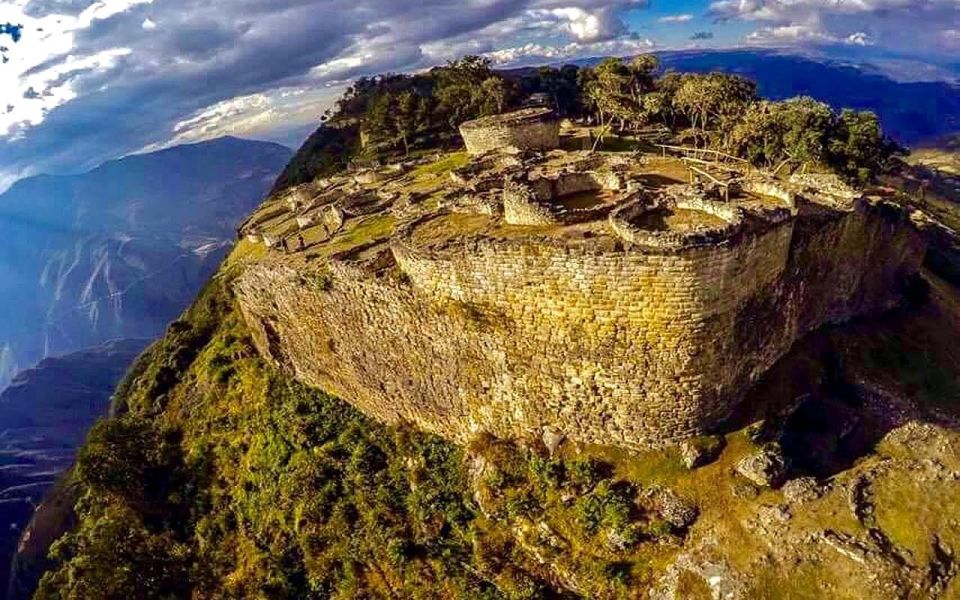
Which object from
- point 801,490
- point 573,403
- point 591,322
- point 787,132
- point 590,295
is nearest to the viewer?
point 801,490

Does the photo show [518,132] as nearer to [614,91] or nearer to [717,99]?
[614,91]

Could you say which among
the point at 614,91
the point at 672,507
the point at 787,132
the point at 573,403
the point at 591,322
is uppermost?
the point at 614,91

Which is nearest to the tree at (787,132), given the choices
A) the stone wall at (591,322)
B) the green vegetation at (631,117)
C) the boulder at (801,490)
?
the green vegetation at (631,117)

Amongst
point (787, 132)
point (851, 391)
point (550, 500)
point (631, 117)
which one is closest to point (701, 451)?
point (550, 500)

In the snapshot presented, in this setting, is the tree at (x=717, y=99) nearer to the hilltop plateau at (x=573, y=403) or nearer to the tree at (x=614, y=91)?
the hilltop plateau at (x=573, y=403)

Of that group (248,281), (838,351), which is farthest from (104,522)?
(838,351)

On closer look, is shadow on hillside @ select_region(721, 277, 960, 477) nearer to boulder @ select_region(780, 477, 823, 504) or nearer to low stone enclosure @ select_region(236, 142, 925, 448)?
low stone enclosure @ select_region(236, 142, 925, 448)
